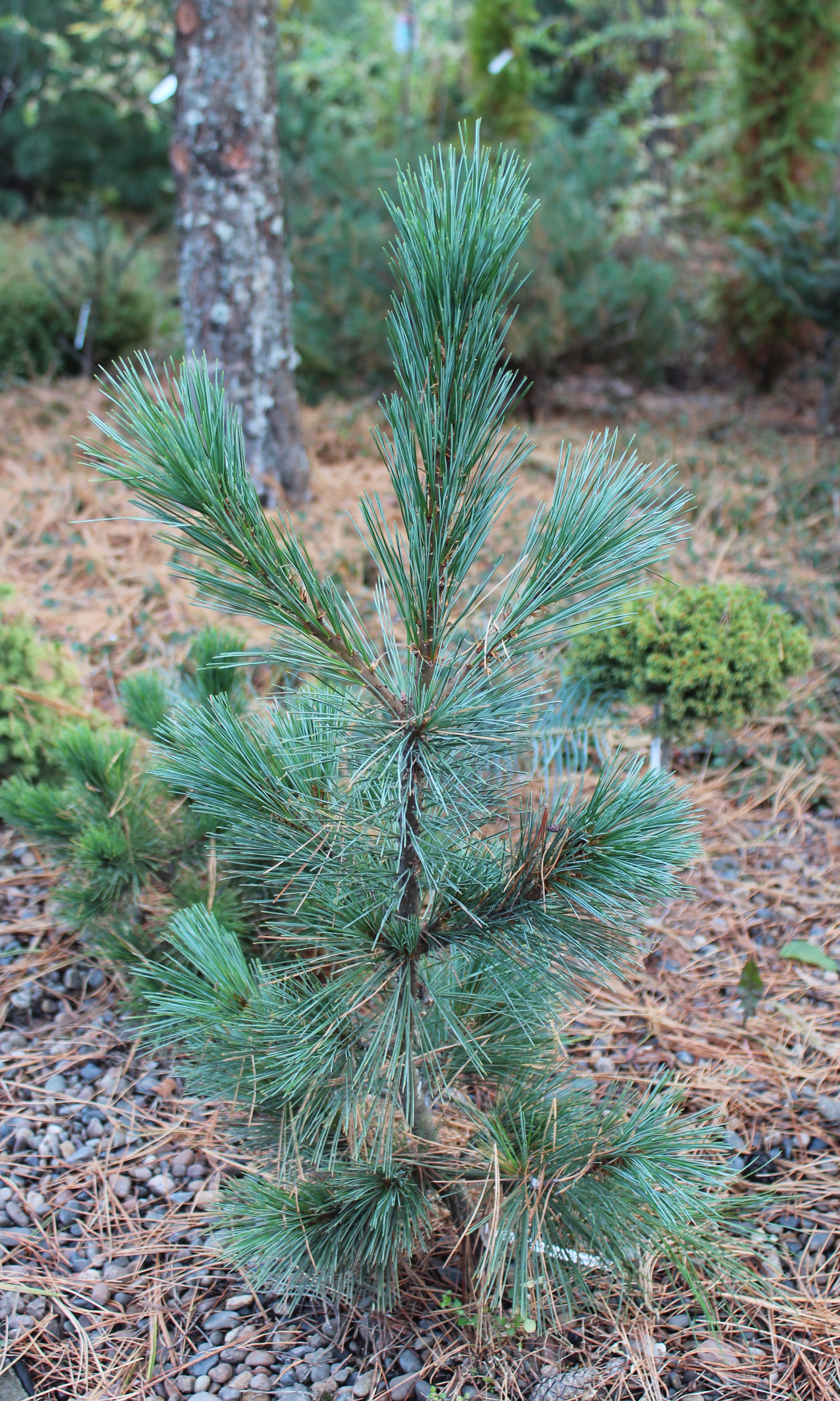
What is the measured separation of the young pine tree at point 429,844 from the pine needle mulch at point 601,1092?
0.35 ft

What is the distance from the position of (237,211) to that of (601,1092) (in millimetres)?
3238

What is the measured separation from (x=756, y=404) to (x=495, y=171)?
19.9 feet

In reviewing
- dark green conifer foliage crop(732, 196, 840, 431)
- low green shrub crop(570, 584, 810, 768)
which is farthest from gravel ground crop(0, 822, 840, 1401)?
dark green conifer foliage crop(732, 196, 840, 431)

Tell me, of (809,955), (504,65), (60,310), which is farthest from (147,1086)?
(504,65)

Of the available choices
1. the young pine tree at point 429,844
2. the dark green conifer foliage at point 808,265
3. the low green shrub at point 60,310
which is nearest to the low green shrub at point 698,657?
the young pine tree at point 429,844

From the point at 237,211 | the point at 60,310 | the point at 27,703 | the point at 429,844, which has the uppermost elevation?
the point at 237,211

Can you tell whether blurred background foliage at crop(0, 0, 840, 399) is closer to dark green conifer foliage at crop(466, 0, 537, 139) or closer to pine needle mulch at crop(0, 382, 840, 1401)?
dark green conifer foliage at crop(466, 0, 537, 139)

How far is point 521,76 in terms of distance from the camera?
7.00 m

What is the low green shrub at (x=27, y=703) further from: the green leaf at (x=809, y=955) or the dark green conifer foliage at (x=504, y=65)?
the dark green conifer foliage at (x=504, y=65)

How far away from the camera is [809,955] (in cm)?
207

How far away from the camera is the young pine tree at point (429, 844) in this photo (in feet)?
3.19

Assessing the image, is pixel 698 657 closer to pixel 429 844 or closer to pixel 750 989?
pixel 750 989

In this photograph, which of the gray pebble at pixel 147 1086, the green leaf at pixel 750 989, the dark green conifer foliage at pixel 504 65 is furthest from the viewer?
the dark green conifer foliage at pixel 504 65

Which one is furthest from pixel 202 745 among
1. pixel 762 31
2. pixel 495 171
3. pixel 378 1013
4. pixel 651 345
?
pixel 762 31
